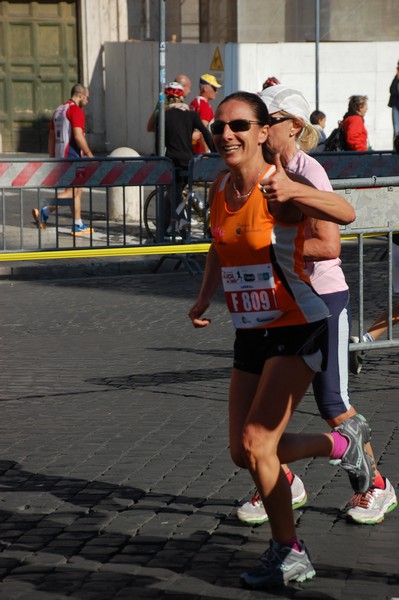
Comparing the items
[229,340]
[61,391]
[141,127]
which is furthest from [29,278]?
[141,127]

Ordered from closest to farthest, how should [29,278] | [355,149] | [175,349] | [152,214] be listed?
[175,349]
[29,278]
[152,214]
[355,149]

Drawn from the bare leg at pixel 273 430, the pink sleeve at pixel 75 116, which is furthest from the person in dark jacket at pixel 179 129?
the bare leg at pixel 273 430

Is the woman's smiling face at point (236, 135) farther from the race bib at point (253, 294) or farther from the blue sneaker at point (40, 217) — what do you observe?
the blue sneaker at point (40, 217)

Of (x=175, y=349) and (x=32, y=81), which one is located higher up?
(x=32, y=81)

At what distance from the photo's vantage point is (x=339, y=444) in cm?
521

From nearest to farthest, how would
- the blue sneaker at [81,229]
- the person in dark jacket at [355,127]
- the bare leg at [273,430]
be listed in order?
the bare leg at [273,430], the blue sneaker at [81,229], the person in dark jacket at [355,127]

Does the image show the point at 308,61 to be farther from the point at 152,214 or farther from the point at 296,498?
the point at 296,498

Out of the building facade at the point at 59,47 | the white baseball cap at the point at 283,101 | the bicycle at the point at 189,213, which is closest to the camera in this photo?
the white baseball cap at the point at 283,101

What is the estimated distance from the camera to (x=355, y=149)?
17.1 meters

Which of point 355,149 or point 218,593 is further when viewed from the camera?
point 355,149

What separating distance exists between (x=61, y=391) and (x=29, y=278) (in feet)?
19.3

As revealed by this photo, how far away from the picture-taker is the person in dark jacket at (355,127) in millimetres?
17047

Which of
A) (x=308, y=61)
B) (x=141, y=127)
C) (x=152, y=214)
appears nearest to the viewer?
(x=152, y=214)

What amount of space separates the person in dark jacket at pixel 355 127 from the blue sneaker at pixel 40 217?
434 cm
